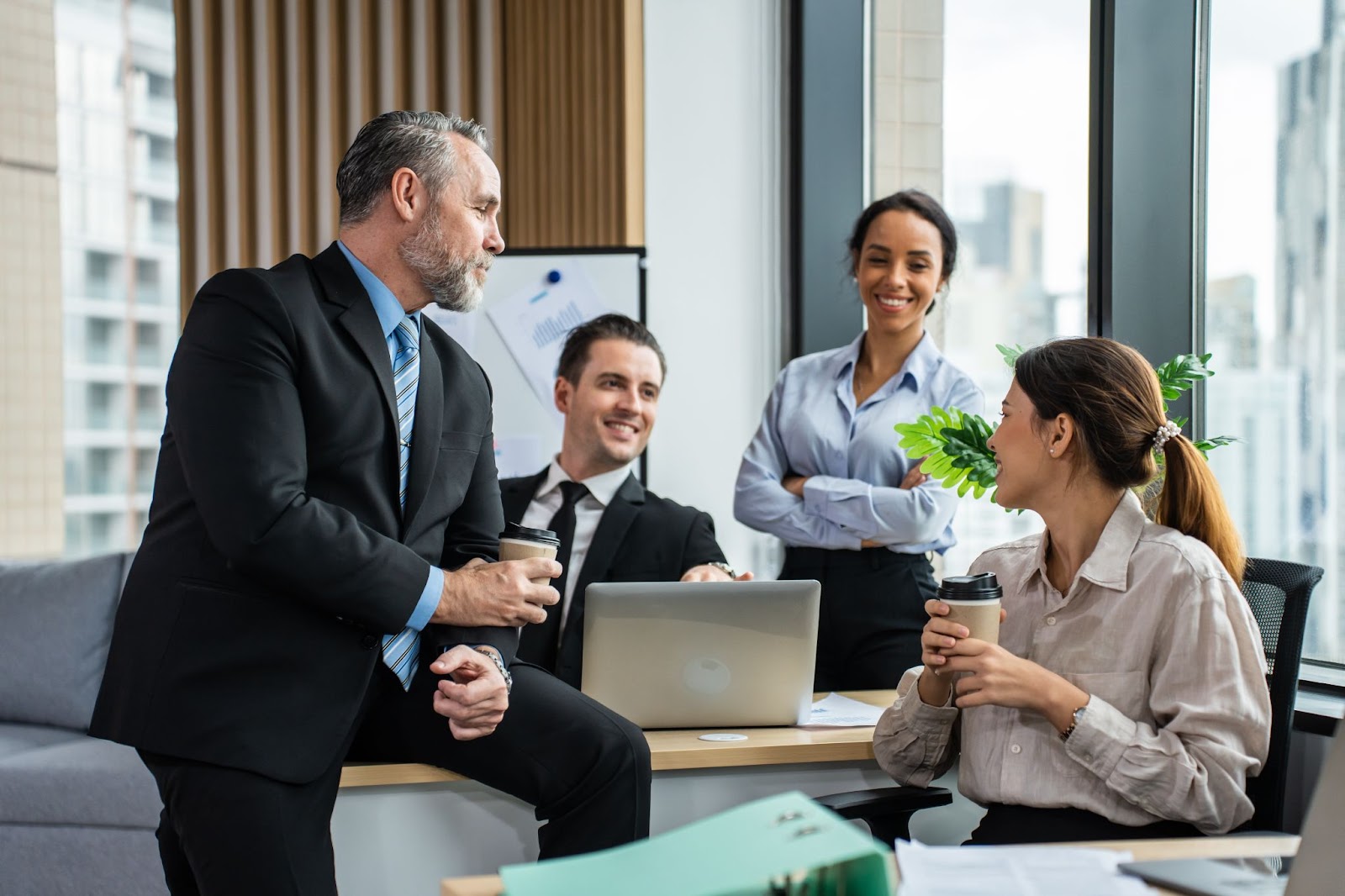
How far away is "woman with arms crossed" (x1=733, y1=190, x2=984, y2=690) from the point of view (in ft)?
8.50

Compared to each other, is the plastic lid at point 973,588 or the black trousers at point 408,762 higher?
the plastic lid at point 973,588

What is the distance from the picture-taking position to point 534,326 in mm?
3674

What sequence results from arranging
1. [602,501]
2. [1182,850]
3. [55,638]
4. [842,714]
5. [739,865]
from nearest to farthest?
[739,865], [1182,850], [842,714], [602,501], [55,638]

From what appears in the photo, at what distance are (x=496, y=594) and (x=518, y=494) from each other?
2.92 ft

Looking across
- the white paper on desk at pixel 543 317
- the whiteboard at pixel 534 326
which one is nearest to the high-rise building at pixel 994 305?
the whiteboard at pixel 534 326

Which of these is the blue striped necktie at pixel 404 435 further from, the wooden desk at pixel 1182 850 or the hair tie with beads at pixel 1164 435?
the hair tie with beads at pixel 1164 435

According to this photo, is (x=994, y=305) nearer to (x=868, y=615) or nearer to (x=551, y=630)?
(x=868, y=615)

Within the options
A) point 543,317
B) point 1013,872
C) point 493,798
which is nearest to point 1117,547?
point 1013,872

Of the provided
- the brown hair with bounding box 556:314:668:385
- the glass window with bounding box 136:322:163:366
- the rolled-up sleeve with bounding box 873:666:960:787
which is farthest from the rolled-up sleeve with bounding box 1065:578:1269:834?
the glass window with bounding box 136:322:163:366

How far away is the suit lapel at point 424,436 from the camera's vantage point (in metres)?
1.75

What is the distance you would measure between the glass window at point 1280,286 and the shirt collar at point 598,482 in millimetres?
1310

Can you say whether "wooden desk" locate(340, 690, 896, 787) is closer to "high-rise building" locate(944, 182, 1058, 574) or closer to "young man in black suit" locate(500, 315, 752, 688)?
"young man in black suit" locate(500, 315, 752, 688)

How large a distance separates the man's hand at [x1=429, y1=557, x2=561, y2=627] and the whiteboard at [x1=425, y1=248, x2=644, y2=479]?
1920 millimetres

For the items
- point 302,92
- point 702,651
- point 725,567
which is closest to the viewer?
point 702,651
